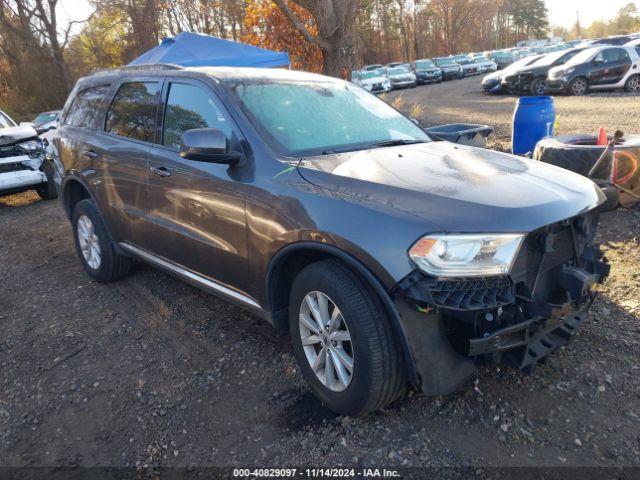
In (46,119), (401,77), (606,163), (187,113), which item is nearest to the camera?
(187,113)

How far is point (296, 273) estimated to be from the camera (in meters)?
2.88

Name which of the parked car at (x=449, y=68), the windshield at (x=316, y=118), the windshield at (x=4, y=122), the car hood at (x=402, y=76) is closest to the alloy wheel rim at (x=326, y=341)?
the windshield at (x=316, y=118)

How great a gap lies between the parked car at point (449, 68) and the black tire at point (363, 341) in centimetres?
3254

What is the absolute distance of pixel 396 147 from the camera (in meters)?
3.21

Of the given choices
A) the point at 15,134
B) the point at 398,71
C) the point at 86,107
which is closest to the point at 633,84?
the point at 398,71

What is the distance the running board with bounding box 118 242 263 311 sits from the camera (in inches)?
123

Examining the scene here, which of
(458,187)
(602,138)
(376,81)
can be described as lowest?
(602,138)

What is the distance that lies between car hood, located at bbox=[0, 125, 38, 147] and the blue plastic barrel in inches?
315

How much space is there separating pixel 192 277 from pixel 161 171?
771mm

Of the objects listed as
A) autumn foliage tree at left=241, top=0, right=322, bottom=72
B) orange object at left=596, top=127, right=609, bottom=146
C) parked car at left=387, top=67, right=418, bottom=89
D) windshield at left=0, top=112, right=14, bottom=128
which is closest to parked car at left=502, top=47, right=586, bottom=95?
autumn foliage tree at left=241, top=0, right=322, bottom=72

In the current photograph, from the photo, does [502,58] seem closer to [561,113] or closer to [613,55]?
[613,55]

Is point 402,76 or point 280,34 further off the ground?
point 280,34

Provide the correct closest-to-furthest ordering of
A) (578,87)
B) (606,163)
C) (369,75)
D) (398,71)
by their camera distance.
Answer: (606,163)
(578,87)
(369,75)
(398,71)

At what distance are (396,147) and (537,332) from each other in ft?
Answer: 4.74
